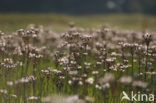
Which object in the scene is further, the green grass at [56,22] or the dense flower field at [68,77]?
the green grass at [56,22]

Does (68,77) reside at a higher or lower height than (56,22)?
lower

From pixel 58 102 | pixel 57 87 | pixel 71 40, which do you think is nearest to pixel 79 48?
pixel 71 40

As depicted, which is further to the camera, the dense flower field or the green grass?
the green grass

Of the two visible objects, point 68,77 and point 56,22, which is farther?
point 56,22

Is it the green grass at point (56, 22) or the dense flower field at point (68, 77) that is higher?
the green grass at point (56, 22)

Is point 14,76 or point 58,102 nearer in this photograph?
point 58,102

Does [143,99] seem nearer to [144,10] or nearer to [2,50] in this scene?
[2,50]

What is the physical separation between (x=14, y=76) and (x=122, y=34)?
9223 millimetres

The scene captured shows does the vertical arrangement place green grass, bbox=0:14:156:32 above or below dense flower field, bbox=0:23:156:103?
above

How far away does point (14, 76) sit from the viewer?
7.77 metres

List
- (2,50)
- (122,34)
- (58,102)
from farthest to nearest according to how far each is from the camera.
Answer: (122,34) → (2,50) → (58,102)

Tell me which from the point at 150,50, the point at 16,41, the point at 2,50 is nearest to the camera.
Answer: the point at 2,50

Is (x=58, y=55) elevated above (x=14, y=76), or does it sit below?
above

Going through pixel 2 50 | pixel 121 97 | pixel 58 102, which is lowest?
pixel 121 97
